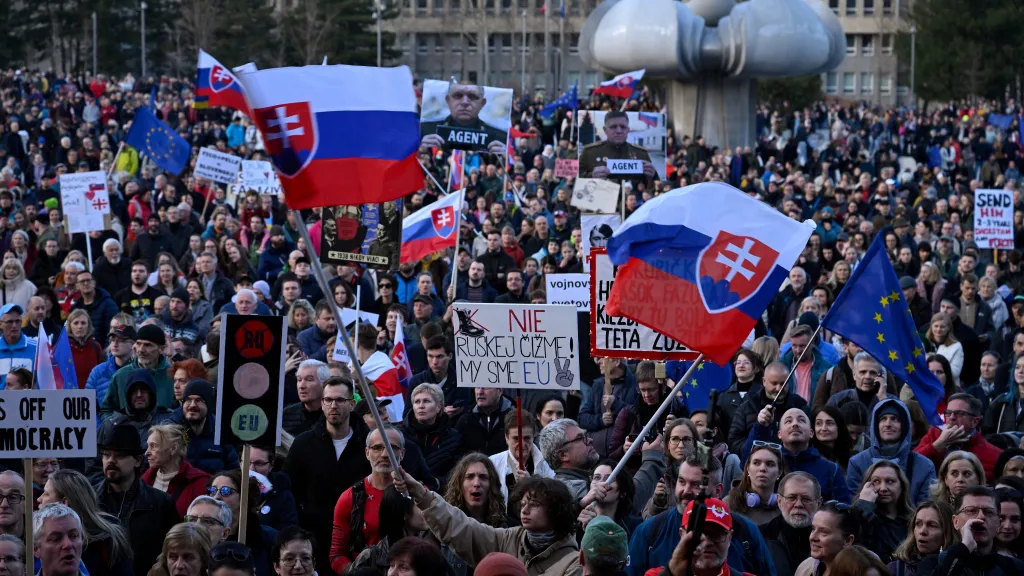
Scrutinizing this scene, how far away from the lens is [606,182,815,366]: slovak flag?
7.80 metres

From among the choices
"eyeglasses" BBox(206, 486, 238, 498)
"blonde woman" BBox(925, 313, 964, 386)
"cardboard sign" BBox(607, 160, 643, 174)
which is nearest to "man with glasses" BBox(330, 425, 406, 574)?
"eyeglasses" BBox(206, 486, 238, 498)

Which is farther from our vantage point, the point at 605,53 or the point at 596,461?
the point at 605,53

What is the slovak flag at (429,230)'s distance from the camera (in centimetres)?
1647

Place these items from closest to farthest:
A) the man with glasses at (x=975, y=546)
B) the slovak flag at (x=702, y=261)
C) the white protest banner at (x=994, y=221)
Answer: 1. the man with glasses at (x=975, y=546)
2. the slovak flag at (x=702, y=261)
3. the white protest banner at (x=994, y=221)

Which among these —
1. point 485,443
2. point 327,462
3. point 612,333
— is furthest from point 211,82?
point 327,462

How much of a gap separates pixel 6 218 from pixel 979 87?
2003 inches

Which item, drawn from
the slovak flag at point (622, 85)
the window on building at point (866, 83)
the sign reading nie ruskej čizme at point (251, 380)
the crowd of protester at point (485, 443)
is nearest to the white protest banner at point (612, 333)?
the crowd of protester at point (485, 443)

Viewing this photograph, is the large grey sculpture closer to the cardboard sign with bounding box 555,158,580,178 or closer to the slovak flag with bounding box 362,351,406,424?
the cardboard sign with bounding box 555,158,580,178

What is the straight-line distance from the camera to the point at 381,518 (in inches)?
287

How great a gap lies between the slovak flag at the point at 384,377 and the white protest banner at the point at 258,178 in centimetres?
1074

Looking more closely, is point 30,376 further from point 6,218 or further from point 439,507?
point 6,218

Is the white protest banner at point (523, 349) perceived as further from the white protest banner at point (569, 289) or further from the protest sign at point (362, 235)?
the white protest banner at point (569, 289)

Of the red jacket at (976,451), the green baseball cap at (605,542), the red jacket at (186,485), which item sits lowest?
the red jacket at (976,451)

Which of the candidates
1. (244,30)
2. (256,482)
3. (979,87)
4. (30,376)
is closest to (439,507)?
(256,482)
